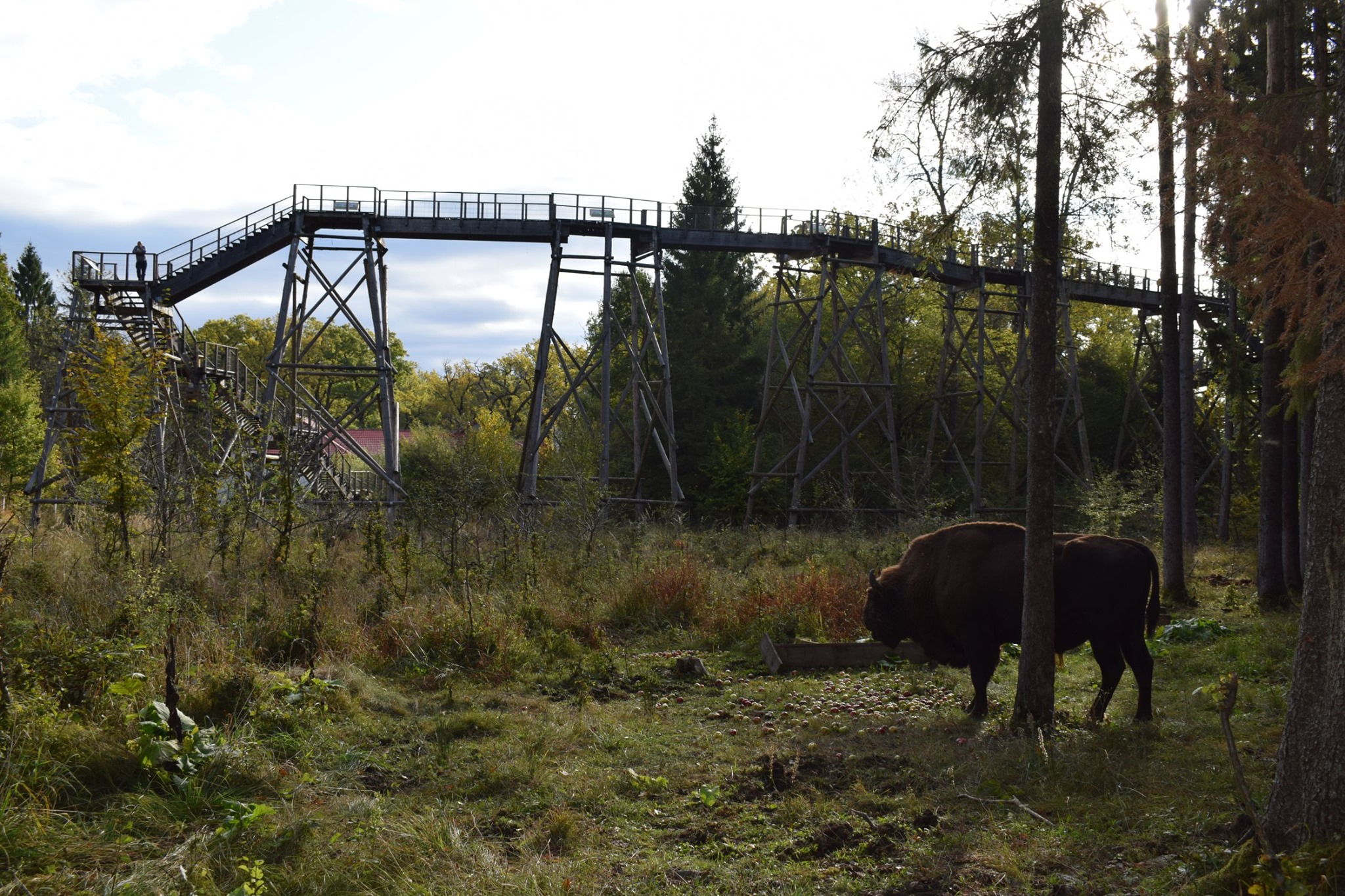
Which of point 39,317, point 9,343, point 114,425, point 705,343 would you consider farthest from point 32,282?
point 114,425

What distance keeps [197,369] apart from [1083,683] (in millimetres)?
22695

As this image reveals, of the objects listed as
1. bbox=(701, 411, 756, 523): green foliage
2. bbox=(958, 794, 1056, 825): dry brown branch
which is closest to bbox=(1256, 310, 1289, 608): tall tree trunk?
bbox=(958, 794, 1056, 825): dry brown branch

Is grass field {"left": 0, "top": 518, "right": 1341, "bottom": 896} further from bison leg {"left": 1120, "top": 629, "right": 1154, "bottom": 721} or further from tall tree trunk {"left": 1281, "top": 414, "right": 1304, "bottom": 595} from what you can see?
tall tree trunk {"left": 1281, "top": 414, "right": 1304, "bottom": 595}

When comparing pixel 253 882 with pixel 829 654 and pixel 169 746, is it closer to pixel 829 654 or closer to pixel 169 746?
pixel 169 746

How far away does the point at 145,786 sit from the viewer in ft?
19.0

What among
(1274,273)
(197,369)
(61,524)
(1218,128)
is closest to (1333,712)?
(1274,273)

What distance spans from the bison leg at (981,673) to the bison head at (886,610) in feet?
3.42

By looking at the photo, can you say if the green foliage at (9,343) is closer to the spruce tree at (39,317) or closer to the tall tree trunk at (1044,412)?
the spruce tree at (39,317)

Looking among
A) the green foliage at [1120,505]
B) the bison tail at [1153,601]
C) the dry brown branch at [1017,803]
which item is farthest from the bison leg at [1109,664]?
the green foliage at [1120,505]

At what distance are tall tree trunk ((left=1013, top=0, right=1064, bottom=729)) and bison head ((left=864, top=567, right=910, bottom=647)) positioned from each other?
197 cm

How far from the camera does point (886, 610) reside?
1020 centimetres

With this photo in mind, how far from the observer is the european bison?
8.69 meters

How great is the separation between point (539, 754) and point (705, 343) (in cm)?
3237

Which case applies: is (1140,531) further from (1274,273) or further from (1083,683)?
(1274,273)
